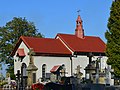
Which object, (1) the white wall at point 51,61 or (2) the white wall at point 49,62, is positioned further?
(1) the white wall at point 51,61

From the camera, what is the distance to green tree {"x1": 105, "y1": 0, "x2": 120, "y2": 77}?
114ft

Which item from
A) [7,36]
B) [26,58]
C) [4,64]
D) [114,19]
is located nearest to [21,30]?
[7,36]

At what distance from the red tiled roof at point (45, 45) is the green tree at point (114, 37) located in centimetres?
1424

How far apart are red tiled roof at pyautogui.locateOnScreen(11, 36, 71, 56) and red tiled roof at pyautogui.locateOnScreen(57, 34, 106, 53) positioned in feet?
3.34

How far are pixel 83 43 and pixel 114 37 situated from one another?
18907 millimetres

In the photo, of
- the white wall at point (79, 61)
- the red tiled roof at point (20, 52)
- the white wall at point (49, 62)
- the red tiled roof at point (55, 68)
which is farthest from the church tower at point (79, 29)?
the red tiled roof at point (20, 52)

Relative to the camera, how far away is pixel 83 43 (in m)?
54.1

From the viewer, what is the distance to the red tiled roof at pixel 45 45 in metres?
48.4

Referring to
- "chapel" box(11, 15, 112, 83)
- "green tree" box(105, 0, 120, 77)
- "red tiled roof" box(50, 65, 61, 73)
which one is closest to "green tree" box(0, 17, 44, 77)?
"chapel" box(11, 15, 112, 83)

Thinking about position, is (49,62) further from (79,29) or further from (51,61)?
(79,29)

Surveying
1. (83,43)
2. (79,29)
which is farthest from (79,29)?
(83,43)

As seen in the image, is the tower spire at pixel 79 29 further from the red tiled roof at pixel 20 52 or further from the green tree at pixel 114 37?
the green tree at pixel 114 37

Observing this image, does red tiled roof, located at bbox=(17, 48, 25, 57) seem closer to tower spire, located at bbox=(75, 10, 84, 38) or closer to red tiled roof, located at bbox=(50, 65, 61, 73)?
red tiled roof, located at bbox=(50, 65, 61, 73)

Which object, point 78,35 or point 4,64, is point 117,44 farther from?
point 4,64
